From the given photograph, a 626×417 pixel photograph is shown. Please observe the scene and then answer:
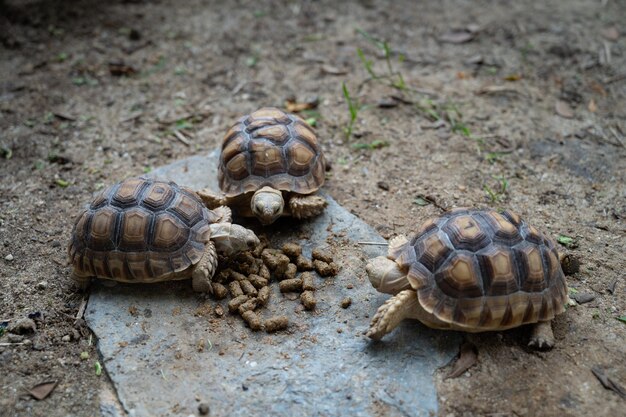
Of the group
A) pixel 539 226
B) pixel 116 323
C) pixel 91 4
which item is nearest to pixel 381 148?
pixel 539 226

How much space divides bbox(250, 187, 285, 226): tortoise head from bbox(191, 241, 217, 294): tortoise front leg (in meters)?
0.44

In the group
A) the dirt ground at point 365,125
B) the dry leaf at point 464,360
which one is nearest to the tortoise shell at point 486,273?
the dry leaf at point 464,360

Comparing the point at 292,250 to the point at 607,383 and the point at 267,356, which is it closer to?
the point at 267,356

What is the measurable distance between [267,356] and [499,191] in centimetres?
242

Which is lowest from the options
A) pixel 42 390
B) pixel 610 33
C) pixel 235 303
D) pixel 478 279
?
pixel 42 390

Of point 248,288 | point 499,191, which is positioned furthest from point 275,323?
point 499,191

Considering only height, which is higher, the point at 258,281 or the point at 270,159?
the point at 270,159

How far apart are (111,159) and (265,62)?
87.1 inches

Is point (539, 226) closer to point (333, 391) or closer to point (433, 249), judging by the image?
point (433, 249)

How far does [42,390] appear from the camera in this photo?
317 cm

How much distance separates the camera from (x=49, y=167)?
16.4 feet

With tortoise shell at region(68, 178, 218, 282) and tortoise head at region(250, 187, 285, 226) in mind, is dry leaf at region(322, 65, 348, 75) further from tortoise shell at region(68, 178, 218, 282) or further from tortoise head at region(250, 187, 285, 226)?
tortoise shell at region(68, 178, 218, 282)

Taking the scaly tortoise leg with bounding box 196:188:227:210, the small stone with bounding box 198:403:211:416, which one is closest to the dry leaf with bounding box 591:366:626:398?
the small stone with bounding box 198:403:211:416

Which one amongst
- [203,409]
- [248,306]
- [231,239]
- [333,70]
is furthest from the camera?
[333,70]
